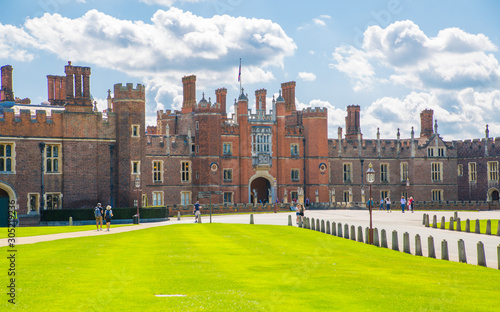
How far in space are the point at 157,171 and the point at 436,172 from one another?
3239cm

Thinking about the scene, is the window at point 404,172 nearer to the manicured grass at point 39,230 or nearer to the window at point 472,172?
the window at point 472,172

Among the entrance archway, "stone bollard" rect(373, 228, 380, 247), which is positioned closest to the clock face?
the entrance archway

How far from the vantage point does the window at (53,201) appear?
45.5 meters

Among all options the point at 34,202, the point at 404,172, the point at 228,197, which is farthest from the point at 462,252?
the point at 404,172

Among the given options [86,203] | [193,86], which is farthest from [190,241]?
[193,86]

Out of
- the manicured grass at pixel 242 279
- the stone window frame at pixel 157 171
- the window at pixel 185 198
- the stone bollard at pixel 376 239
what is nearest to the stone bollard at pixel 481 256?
the manicured grass at pixel 242 279

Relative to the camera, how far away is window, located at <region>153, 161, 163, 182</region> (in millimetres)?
59812

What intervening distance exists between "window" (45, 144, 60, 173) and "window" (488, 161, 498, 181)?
4600 cm

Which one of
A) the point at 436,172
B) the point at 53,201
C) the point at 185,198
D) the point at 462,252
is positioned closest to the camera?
the point at 462,252

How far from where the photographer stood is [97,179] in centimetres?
4709

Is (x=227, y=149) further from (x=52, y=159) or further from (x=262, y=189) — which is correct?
(x=52, y=159)

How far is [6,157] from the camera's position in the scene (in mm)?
44312

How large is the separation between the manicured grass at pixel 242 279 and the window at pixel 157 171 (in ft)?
119

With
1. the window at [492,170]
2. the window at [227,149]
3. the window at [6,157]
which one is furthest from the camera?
the window at [492,170]
